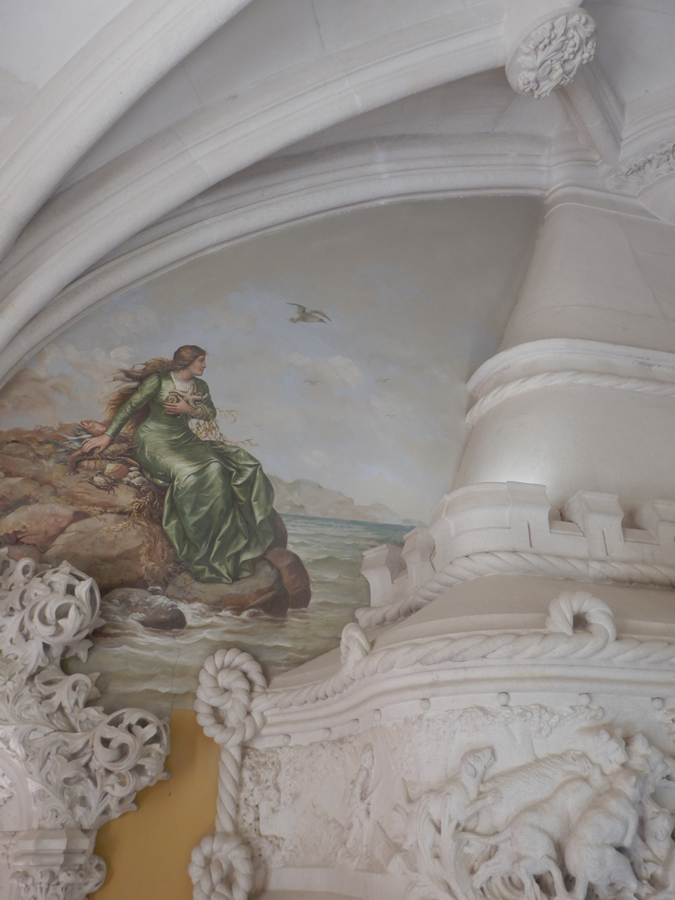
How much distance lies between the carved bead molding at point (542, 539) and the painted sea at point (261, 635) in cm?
78

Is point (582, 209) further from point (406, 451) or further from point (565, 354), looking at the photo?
point (406, 451)

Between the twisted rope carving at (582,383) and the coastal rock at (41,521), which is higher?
the twisted rope carving at (582,383)

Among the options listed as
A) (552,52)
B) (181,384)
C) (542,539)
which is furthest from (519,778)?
(552,52)

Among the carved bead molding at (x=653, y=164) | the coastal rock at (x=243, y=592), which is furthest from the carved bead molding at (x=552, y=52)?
the coastal rock at (x=243, y=592)

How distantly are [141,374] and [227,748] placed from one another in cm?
188

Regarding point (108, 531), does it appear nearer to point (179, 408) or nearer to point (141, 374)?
point (179, 408)

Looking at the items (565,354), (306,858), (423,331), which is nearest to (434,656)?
(306,858)

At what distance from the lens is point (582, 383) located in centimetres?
377

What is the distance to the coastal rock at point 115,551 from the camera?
356 centimetres

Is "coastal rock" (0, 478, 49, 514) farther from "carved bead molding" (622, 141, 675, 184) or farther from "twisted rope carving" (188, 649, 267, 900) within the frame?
"carved bead molding" (622, 141, 675, 184)

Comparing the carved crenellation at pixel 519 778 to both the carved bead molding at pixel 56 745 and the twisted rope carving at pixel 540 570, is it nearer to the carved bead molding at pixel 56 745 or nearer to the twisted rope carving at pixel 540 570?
the twisted rope carving at pixel 540 570

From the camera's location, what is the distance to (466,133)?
5.06 metres

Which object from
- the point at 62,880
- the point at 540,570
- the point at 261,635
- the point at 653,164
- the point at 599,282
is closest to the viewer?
the point at 540,570

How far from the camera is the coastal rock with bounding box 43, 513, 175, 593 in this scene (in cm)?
356
